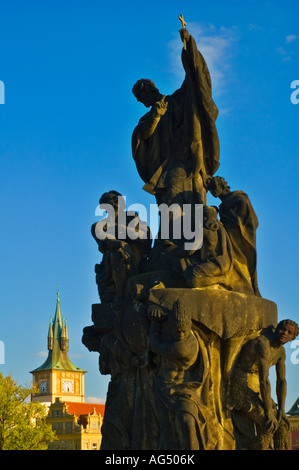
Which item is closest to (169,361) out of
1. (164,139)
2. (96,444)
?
(164,139)

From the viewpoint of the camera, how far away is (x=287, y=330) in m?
9.41

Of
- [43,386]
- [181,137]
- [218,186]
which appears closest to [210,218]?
[218,186]

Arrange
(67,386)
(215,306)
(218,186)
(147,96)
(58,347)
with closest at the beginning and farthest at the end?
(215,306), (218,186), (147,96), (67,386), (58,347)

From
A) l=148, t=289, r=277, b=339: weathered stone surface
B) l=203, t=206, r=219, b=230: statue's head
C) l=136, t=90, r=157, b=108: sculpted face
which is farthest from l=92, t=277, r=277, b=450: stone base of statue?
l=136, t=90, r=157, b=108: sculpted face

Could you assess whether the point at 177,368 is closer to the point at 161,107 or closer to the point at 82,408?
the point at 161,107

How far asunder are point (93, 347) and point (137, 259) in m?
1.29

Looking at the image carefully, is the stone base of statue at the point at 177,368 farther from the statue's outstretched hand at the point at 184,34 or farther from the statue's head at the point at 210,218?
the statue's outstretched hand at the point at 184,34

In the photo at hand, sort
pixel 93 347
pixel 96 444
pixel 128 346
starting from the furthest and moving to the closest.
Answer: pixel 96 444, pixel 93 347, pixel 128 346

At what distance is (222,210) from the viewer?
10.3 meters

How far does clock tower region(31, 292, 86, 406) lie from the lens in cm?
12138

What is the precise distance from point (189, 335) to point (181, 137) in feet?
10.5

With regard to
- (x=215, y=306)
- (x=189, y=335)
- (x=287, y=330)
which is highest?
(x=215, y=306)

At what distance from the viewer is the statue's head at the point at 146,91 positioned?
1120 cm
